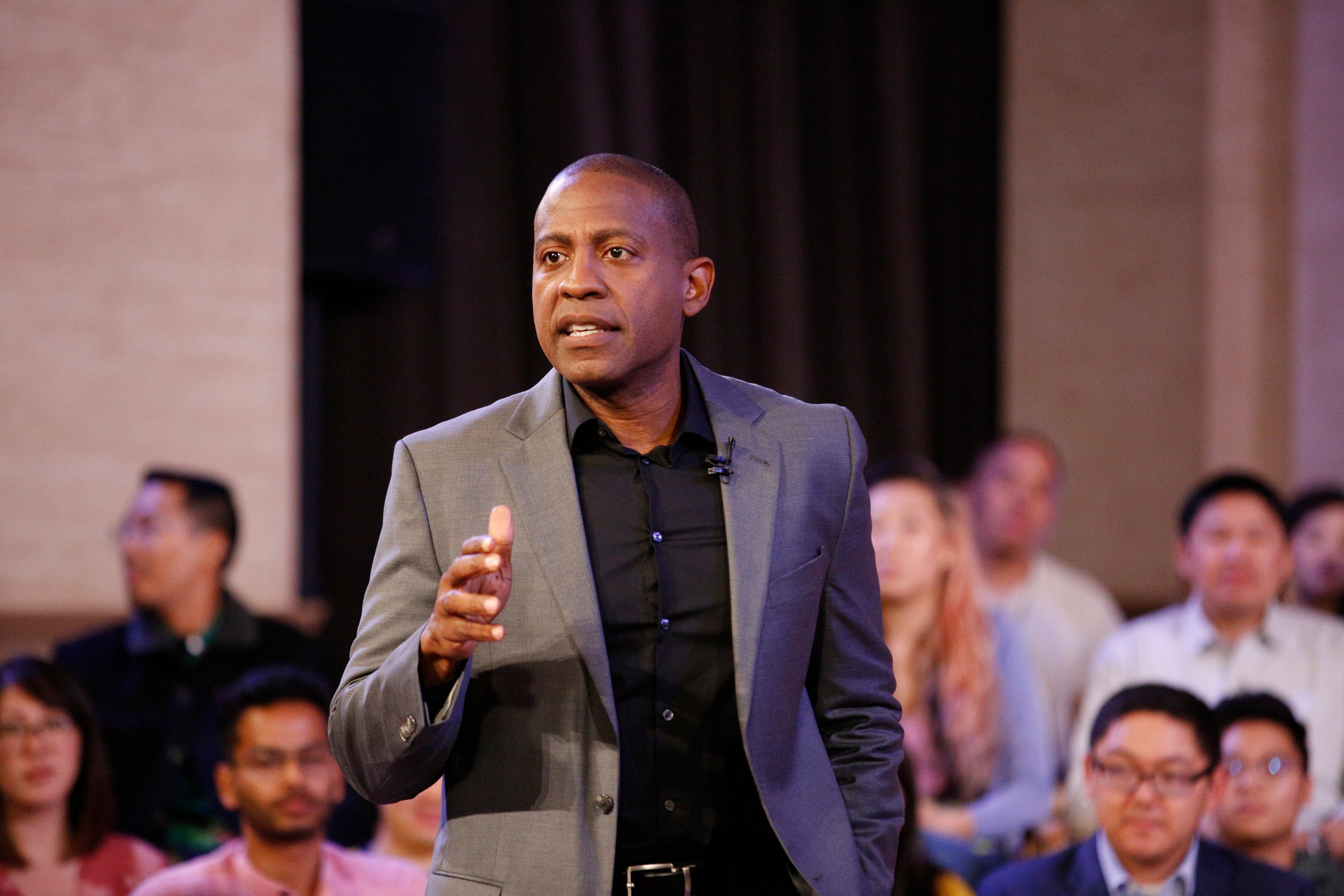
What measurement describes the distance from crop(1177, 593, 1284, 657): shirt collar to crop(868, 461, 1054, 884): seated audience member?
1.27 feet

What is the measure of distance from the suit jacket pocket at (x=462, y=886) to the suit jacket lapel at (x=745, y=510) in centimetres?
28

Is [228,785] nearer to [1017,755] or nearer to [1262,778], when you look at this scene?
[1017,755]

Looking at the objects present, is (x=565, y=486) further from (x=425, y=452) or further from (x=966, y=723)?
(x=966, y=723)

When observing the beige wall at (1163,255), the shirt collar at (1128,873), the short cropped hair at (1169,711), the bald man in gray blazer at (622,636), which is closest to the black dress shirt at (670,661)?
the bald man in gray blazer at (622,636)

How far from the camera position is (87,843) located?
9.86ft

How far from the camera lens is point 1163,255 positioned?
6.23m

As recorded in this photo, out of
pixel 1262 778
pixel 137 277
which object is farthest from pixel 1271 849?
pixel 137 277

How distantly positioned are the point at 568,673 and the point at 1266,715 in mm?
2063

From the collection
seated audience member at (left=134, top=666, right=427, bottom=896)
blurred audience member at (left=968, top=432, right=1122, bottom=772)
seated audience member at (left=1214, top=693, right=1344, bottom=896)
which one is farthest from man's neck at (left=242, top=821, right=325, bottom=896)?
blurred audience member at (left=968, top=432, right=1122, bottom=772)

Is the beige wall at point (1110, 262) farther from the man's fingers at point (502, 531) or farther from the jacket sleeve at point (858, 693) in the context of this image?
the man's fingers at point (502, 531)

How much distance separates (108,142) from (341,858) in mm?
2516

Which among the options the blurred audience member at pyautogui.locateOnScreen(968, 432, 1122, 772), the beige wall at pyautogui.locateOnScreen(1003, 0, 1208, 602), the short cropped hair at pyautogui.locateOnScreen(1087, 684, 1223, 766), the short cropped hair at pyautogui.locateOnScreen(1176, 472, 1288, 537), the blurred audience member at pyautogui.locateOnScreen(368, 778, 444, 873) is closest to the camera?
the short cropped hair at pyautogui.locateOnScreen(1087, 684, 1223, 766)

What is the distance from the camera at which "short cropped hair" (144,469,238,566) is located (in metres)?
3.88

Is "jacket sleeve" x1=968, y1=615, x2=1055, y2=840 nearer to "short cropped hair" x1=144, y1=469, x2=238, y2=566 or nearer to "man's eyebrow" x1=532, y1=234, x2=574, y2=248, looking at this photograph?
"short cropped hair" x1=144, y1=469, x2=238, y2=566
